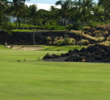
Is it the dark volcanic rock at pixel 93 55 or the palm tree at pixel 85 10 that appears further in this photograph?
the palm tree at pixel 85 10

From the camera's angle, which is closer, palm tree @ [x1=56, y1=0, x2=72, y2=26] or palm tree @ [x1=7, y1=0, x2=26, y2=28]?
palm tree @ [x1=7, y1=0, x2=26, y2=28]

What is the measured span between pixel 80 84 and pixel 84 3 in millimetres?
79053

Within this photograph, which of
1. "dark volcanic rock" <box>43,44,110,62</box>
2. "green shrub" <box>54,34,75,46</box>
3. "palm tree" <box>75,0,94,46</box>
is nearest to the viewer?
"dark volcanic rock" <box>43,44,110,62</box>

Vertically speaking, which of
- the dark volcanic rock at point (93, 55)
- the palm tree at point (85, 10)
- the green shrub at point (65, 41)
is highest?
the palm tree at point (85, 10)

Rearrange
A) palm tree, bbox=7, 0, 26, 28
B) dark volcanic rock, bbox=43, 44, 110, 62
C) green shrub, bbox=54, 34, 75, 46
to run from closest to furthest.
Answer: dark volcanic rock, bbox=43, 44, 110, 62 → palm tree, bbox=7, 0, 26, 28 → green shrub, bbox=54, 34, 75, 46

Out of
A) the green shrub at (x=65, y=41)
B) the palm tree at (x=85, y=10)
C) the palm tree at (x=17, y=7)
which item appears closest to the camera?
the palm tree at (x=17, y=7)

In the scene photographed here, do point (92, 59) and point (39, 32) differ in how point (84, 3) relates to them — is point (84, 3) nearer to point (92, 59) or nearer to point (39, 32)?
point (39, 32)

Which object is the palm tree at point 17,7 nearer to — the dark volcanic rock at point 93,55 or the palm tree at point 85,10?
the palm tree at point 85,10

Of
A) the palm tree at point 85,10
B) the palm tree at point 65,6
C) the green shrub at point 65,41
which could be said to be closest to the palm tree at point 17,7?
the palm tree at point 65,6

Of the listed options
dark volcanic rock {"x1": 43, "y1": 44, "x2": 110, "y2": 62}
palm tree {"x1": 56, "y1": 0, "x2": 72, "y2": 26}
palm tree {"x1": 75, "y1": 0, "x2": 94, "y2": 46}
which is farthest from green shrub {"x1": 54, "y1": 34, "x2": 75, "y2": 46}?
dark volcanic rock {"x1": 43, "y1": 44, "x2": 110, "y2": 62}

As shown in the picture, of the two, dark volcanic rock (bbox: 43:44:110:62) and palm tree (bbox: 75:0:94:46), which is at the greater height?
palm tree (bbox: 75:0:94:46)

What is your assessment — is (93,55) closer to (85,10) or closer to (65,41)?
(65,41)

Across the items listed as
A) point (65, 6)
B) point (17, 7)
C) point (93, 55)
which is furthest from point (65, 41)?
point (93, 55)

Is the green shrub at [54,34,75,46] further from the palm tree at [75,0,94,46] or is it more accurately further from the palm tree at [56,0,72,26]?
the palm tree at [56,0,72,26]
